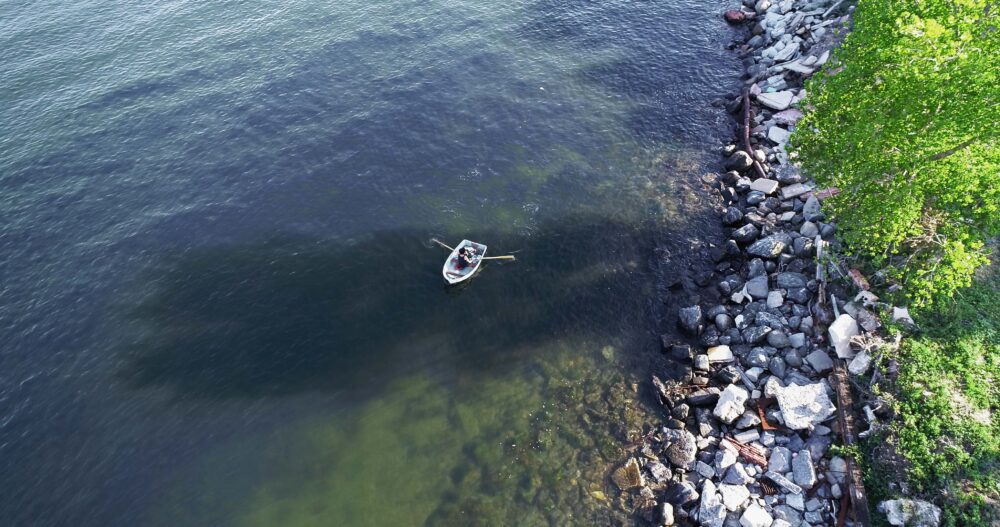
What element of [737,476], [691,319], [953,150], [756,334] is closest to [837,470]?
[737,476]

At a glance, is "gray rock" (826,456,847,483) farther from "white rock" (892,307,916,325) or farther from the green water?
the green water

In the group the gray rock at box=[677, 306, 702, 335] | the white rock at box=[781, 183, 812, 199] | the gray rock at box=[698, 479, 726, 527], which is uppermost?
the white rock at box=[781, 183, 812, 199]

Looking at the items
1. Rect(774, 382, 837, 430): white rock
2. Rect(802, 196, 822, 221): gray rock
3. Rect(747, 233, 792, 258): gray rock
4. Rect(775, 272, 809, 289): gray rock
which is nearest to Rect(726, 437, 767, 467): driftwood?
Rect(774, 382, 837, 430): white rock

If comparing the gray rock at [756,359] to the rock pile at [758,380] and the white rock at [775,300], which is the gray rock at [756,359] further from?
the white rock at [775,300]

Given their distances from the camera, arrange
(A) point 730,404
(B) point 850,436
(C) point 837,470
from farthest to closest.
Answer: (A) point 730,404 < (B) point 850,436 < (C) point 837,470

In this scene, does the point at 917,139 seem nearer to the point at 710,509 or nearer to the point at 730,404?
the point at 730,404
